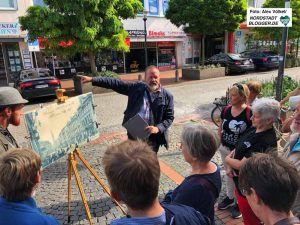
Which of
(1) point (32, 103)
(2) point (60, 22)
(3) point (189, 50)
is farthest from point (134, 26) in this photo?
(1) point (32, 103)

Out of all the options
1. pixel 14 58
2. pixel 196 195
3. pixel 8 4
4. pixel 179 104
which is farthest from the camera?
pixel 14 58

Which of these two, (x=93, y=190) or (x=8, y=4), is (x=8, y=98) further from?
(x=8, y=4)

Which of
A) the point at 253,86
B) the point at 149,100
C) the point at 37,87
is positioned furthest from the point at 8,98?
the point at 37,87

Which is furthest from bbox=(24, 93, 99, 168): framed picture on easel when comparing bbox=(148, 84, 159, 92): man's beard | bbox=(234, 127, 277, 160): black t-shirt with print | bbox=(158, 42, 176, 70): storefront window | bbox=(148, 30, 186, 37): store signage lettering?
bbox=(158, 42, 176, 70): storefront window

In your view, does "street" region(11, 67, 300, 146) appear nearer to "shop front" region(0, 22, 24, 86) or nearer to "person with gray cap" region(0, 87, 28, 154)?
"person with gray cap" region(0, 87, 28, 154)

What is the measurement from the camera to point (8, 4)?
59.4ft

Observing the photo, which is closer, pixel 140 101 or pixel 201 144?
pixel 201 144

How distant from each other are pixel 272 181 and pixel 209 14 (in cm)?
1577

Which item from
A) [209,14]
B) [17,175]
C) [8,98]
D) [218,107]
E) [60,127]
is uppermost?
[209,14]

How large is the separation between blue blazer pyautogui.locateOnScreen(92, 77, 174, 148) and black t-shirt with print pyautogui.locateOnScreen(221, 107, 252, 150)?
77 cm

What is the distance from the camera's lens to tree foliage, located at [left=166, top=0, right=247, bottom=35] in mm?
15703

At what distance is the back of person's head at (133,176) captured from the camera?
1.47 m

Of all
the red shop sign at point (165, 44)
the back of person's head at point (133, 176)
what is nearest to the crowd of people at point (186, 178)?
the back of person's head at point (133, 176)

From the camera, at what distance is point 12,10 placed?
1805cm
